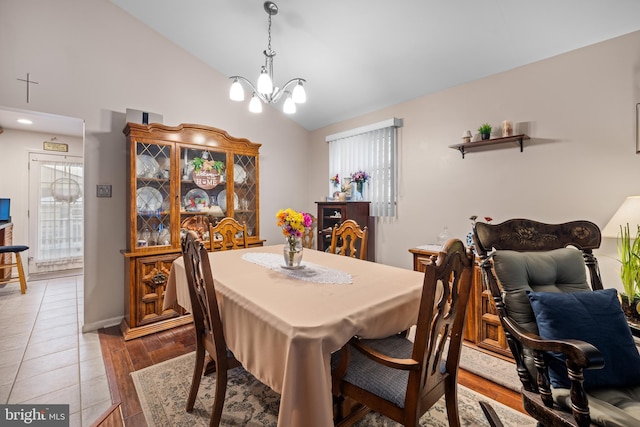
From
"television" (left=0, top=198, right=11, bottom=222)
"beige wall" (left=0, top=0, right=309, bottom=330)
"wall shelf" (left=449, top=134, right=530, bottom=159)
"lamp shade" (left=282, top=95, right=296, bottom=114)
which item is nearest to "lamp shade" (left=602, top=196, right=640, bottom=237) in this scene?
"wall shelf" (left=449, top=134, right=530, bottom=159)

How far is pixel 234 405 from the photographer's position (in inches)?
70.1

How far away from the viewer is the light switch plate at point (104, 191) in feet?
9.39

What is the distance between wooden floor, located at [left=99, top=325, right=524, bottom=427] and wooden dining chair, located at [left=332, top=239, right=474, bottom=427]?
82cm

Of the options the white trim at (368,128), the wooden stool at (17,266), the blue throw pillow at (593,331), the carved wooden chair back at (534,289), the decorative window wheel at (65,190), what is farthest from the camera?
the decorative window wheel at (65,190)

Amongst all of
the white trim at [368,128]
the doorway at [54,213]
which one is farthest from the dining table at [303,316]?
the doorway at [54,213]

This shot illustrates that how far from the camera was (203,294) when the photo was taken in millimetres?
1541

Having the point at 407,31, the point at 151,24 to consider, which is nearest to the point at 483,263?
the point at 407,31

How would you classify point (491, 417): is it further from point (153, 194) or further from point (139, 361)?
point (153, 194)

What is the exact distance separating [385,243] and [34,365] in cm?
331

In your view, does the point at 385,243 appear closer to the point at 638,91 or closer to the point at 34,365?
the point at 638,91

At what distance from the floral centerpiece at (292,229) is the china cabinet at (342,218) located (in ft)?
5.35

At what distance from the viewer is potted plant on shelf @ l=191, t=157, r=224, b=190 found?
126 inches

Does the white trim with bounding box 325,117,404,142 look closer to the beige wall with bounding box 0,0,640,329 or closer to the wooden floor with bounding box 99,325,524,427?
the beige wall with bounding box 0,0,640,329

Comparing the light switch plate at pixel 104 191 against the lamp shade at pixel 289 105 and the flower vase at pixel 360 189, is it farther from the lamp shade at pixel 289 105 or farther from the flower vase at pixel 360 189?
the flower vase at pixel 360 189
